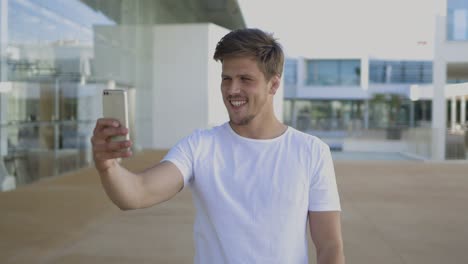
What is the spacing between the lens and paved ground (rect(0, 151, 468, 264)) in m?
5.48

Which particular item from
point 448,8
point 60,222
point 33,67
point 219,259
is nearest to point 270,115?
point 219,259

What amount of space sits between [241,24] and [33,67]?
2078cm

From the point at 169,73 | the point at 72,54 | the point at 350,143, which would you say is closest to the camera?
the point at 72,54

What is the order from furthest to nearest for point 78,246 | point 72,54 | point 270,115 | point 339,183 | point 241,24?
1. point 241,24
2. point 72,54
3. point 339,183
4. point 78,246
5. point 270,115

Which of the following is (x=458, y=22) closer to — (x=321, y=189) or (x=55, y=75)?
(x=55, y=75)

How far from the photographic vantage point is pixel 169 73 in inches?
816

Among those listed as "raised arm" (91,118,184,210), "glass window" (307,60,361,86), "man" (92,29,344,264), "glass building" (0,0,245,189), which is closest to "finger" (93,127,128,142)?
"raised arm" (91,118,184,210)

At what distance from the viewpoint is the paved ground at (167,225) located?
216 inches

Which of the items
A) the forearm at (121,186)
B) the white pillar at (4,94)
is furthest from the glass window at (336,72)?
the forearm at (121,186)

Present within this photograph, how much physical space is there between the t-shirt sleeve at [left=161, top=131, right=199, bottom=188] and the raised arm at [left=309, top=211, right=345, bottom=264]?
44cm

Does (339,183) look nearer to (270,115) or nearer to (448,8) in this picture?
(270,115)

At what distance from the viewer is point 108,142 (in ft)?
4.79

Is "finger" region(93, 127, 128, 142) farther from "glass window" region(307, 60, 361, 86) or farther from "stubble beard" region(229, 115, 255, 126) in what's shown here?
"glass window" region(307, 60, 361, 86)

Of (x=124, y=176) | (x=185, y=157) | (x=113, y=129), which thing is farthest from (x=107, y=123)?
(x=185, y=157)
